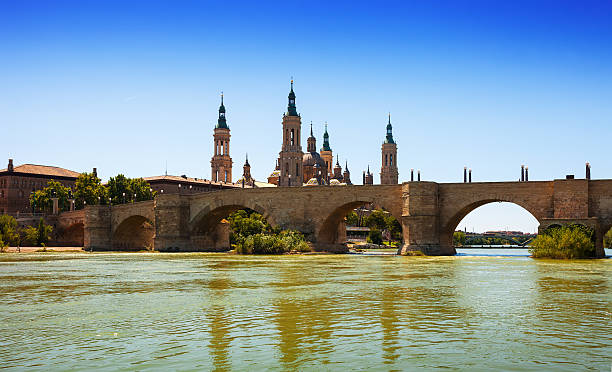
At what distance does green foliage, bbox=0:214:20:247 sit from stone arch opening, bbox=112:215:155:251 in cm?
1096

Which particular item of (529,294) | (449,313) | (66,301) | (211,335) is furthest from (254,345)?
(529,294)

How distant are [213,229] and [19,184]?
52080mm

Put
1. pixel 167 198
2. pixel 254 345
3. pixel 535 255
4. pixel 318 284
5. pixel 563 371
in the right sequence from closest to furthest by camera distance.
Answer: pixel 563 371 < pixel 254 345 < pixel 318 284 < pixel 535 255 < pixel 167 198

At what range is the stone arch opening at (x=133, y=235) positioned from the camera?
74625 millimetres

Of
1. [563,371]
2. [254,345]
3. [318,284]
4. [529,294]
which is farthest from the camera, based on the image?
[318,284]

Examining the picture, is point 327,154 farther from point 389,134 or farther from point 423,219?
point 423,219

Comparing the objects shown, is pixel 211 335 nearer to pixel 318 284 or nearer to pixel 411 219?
pixel 318 284

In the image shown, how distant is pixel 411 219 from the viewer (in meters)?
52.2

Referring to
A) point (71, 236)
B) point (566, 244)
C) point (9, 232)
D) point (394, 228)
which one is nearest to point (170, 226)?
point (9, 232)

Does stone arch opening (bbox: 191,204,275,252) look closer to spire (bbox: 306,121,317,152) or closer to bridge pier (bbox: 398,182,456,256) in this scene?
bridge pier (bbox: 398,182,456,256)

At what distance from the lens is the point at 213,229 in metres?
71.2

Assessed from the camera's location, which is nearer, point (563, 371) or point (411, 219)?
point (563, 371)

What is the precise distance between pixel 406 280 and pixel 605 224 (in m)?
27.7

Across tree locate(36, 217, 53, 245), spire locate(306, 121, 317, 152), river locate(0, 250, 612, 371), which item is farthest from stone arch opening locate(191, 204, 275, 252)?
spire locate(306, 121, 317, 152)
